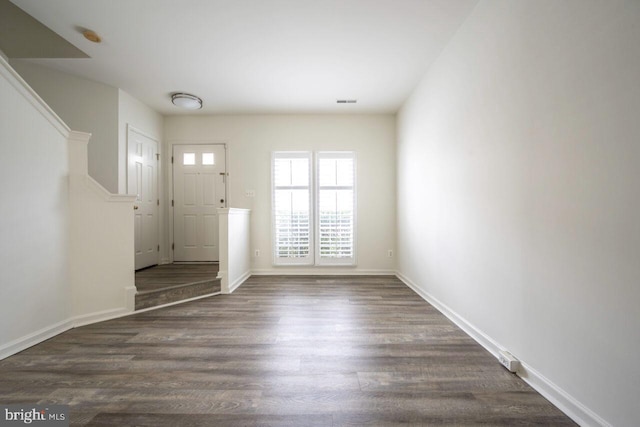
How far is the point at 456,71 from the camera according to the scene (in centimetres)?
277

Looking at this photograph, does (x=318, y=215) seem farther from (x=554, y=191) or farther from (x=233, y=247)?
(x=554, y=191)

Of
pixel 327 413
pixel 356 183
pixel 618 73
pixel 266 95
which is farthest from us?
pixel 356 183

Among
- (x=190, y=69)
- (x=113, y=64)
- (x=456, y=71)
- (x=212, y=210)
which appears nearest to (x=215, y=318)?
(x=212, y=210)

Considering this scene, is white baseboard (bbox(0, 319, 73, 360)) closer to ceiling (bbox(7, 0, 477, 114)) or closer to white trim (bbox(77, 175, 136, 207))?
white trim (bbox(77, 175, 136, 207))

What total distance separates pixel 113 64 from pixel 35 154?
5.45 feet

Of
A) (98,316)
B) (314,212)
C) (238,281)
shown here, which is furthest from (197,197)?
(98,316)

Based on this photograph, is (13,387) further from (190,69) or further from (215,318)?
(190,69)

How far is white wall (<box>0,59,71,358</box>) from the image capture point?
6.98ft

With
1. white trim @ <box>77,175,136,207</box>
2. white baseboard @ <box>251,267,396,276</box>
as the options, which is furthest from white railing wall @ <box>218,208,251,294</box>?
white trim @ <box>77,175,136,207</box>

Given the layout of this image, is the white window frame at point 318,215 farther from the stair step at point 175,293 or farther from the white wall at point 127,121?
the white wall at point 127,121

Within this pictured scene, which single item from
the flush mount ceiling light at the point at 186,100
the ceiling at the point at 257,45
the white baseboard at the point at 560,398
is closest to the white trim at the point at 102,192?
the ceiling at the point at 257,45

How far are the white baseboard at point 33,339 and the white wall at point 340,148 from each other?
2680 mm

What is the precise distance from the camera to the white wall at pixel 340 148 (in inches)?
196

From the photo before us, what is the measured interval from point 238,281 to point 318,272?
4.63 feet
